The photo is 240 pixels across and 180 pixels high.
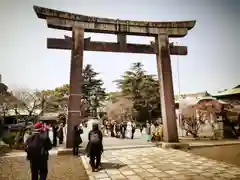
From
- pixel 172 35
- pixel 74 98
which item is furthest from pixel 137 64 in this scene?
pixel 74 98

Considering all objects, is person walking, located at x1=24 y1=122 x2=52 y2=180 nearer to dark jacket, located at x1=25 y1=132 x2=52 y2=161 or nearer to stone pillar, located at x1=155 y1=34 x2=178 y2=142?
dark jacket, located at x1=25 y1=132 x2=52 y2=161

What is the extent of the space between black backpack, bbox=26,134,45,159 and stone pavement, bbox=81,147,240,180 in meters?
1.60

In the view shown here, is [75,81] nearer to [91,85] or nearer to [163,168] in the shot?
[163,168]

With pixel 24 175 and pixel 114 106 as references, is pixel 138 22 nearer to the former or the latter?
pixel 24 175

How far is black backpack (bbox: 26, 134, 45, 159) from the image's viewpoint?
4.35 meters

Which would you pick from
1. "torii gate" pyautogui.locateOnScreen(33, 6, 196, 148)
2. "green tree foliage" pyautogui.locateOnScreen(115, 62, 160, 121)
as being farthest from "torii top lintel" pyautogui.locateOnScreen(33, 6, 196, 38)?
"green tree foliage" pyautogui.locateOnScreen(115, 62, 160, 121)

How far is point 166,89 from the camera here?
32.7 ft

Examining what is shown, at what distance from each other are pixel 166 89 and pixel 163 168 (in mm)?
4529

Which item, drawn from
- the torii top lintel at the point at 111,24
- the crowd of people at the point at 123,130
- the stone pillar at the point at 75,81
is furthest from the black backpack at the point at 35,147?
the crowd of people at the point at 123,130

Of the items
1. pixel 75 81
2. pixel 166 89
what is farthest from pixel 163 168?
pixel 75 81

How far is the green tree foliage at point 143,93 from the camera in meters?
32.6

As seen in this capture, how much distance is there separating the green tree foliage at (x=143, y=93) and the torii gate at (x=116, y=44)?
22.4 m

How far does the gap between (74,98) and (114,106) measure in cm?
2856

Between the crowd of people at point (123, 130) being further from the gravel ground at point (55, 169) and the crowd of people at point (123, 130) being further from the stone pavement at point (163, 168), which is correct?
the gravel ground at point (55, 169)
